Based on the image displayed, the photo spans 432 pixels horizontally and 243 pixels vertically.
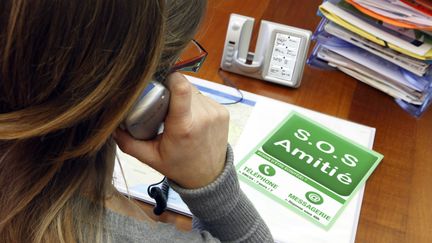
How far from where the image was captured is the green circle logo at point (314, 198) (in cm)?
89

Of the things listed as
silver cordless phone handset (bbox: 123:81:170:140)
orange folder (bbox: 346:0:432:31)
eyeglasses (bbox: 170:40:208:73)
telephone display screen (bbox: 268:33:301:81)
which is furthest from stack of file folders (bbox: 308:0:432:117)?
silver cordless phone handset (bbox: 123:81:170:140)

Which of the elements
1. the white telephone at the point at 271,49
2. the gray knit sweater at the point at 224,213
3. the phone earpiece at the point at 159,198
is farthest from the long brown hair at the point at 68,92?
the white telephone at the point at 271,49

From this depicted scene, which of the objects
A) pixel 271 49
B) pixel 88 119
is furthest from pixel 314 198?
pixel 88 119

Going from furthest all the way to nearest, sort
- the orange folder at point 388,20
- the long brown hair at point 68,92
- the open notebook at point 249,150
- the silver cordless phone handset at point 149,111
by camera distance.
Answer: the orange folder at point 388,20 < the open notebook at point 249,150 < the silver cordless phone handset at point 149,111 < the long brown hair at point 68,92

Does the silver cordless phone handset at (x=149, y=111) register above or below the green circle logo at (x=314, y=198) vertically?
above

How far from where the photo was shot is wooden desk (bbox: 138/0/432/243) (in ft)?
2.92

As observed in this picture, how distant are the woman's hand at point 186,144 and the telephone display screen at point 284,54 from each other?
1.29 feet

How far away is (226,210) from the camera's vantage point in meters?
0.72

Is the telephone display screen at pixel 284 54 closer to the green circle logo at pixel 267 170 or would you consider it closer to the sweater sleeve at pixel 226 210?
the green circle logo at pixel 267 170

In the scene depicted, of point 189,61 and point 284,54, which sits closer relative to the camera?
point 189,61

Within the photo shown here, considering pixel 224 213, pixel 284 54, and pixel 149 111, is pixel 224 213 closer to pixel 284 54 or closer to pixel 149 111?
pixel 149 111

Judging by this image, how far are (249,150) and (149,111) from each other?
0.38 metres

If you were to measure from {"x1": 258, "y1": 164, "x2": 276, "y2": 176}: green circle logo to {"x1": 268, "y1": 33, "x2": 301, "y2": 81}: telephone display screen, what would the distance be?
24 centimetres

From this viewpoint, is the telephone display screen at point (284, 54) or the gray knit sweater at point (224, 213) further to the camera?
the telephone display screen at point (284, 54)
